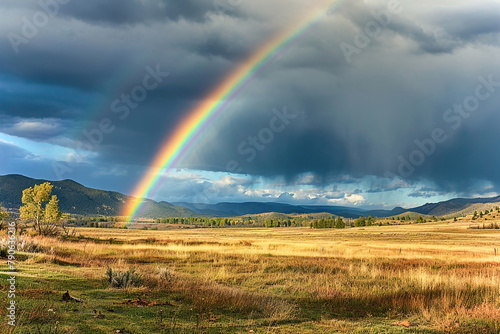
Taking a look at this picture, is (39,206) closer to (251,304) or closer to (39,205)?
(39,205)

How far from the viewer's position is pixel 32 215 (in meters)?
50.9

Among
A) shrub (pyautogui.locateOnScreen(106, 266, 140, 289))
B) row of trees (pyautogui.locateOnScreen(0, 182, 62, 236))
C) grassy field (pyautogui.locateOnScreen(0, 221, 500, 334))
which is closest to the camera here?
grassy field (pyautogui.locateOnScreen(0, 221, 500, 334))

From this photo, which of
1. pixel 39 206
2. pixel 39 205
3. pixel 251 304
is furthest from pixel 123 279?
pixel 39 206

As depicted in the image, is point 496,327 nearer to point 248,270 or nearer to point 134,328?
point 134,328

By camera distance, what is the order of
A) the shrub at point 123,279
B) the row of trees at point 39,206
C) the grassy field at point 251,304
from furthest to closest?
the row of trees at point 39,206 < the shrub at point 123,279 < the grassy field at point 251,304

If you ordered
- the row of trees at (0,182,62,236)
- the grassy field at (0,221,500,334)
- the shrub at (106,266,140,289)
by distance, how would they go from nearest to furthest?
the grassy field at (0,221,500,334)
the shrub at (106,266,140,289)
the row of trees at (0,182,62,236)

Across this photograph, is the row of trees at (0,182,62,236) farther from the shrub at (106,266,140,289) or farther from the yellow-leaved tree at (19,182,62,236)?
the shrub at (106,266,140,289)

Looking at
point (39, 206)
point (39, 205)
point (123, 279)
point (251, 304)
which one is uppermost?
point (39, 205)

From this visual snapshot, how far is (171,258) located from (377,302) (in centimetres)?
1843

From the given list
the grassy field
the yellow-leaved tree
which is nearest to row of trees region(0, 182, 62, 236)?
the yellow-leaved tree

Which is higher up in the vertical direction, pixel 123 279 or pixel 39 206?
pixel 39 206

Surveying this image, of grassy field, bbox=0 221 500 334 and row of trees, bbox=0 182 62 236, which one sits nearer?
grassy field, bbox=0 221 500 334

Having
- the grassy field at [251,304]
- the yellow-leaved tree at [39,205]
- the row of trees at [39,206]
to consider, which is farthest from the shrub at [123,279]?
the yellow-leaved tree at [39,205]

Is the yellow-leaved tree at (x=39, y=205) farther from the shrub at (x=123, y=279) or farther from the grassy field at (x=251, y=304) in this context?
the shrub at (x=123, y=279)
